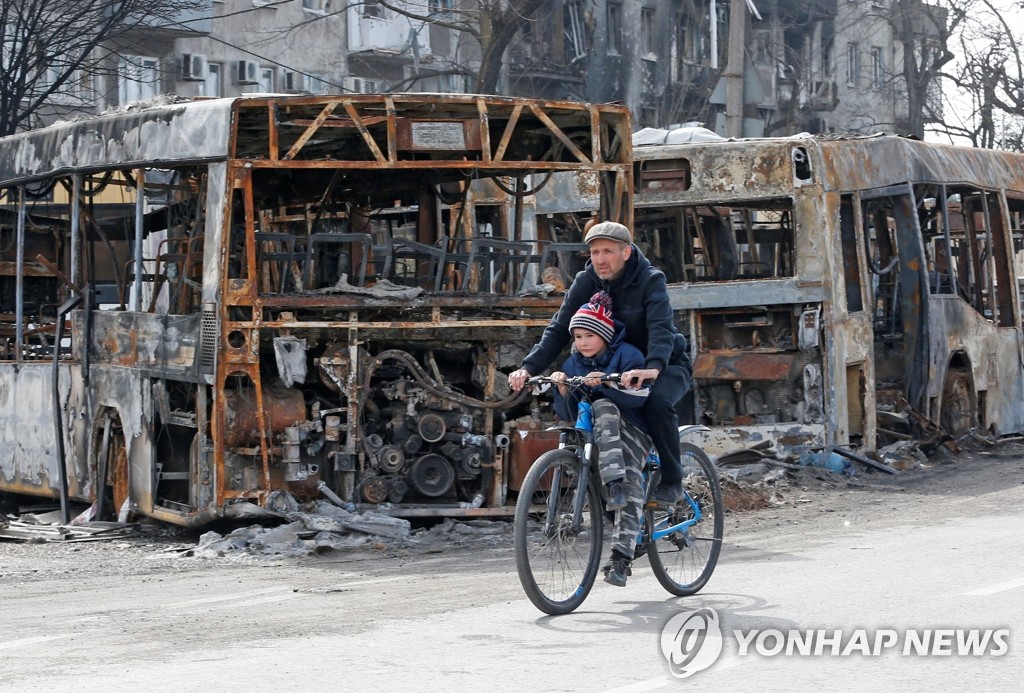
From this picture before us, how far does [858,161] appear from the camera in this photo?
49.5 ft

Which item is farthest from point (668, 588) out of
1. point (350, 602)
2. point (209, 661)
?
point (209, 661)

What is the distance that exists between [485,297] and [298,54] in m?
28.3

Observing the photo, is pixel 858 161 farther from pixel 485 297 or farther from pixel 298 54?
pixel 298 54

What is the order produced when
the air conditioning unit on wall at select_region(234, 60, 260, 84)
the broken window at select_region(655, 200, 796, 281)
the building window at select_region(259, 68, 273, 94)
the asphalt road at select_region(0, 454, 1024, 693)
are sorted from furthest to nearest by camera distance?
the building window at select_region(259, 68, 273, 94) < the air conditioning unit on wall at select_region(234, 60, 260, 84) < the broken window at select_region(655, 200, 796, 281) < the asphalt road at select_region(0, 454, 1024, 693)

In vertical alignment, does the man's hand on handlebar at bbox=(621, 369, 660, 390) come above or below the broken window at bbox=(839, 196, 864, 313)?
below

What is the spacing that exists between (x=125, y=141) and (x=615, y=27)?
3500cm

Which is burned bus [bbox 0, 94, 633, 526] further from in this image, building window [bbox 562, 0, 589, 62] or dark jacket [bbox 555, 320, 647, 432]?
building window [bbox 562, 0, 589, 62]

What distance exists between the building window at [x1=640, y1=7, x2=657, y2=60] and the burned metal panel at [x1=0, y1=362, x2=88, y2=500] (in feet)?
112

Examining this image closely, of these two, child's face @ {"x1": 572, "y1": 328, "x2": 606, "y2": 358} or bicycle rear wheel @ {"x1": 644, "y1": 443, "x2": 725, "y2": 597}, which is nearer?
child's face @ {"x1": 572, "y1": 328, "x2": 606, "y2": 358}

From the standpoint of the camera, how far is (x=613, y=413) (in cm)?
740

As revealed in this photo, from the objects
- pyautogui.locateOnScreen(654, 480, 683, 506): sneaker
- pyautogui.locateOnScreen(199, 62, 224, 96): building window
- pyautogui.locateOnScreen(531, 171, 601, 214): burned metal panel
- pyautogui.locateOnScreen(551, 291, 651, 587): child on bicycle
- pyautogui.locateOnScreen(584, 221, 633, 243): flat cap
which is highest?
pyautogui.locateOnScreen(199, 62, 224, 96): building window

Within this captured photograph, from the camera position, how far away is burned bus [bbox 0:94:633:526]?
1097 centimetres

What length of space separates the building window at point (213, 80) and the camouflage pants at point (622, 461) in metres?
30.7

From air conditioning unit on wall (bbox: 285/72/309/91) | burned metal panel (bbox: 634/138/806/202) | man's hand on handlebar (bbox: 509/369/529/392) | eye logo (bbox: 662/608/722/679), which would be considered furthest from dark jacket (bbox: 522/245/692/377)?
air conditioning unit on wall (bbox: 285/72/309/91)
